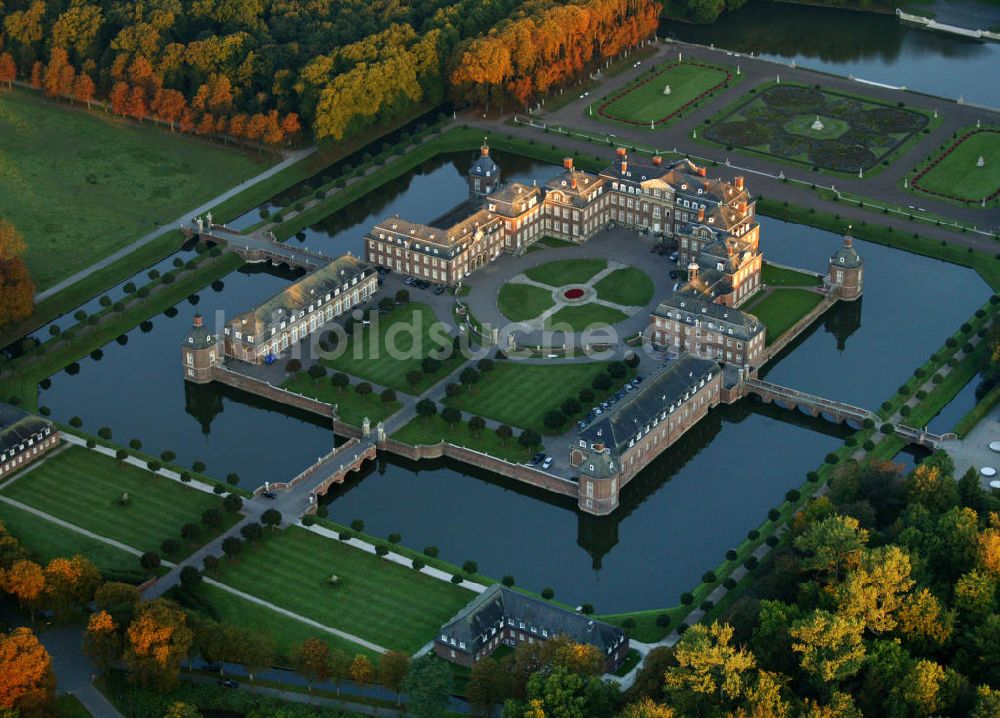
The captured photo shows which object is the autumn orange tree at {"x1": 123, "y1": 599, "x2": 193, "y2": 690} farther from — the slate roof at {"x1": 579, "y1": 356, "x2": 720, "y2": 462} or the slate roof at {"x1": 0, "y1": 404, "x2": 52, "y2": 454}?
the slate roof at {"x1": 579, "y1": 356, "x2": 720, "y2": 462}

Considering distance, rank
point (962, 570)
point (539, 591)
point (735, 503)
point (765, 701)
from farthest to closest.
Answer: point (735, 503), point (539, 591), point (962, 570), point (765, 701)

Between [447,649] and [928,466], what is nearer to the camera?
[447,649]

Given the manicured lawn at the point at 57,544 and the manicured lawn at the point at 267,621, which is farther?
the manicured lawn at the point at 57,544

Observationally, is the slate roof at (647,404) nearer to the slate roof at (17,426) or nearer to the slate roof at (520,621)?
the slate roof at (520,621)

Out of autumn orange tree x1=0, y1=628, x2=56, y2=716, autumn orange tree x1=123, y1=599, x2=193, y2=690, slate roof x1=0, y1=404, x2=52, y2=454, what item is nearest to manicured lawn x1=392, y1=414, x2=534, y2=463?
slate roof x1=0, y1=404, x2=52, y2=454

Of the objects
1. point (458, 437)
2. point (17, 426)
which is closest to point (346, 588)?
point (458, 437)

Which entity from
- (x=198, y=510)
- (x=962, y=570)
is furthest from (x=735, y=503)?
(x=198, y=510)

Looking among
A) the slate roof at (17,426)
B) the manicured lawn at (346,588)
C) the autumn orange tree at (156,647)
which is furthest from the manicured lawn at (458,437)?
the autumn orange tree at (156,647)

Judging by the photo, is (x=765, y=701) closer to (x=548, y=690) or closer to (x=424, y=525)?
(x=548, y=690)

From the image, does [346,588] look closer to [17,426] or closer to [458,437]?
[458,437]
